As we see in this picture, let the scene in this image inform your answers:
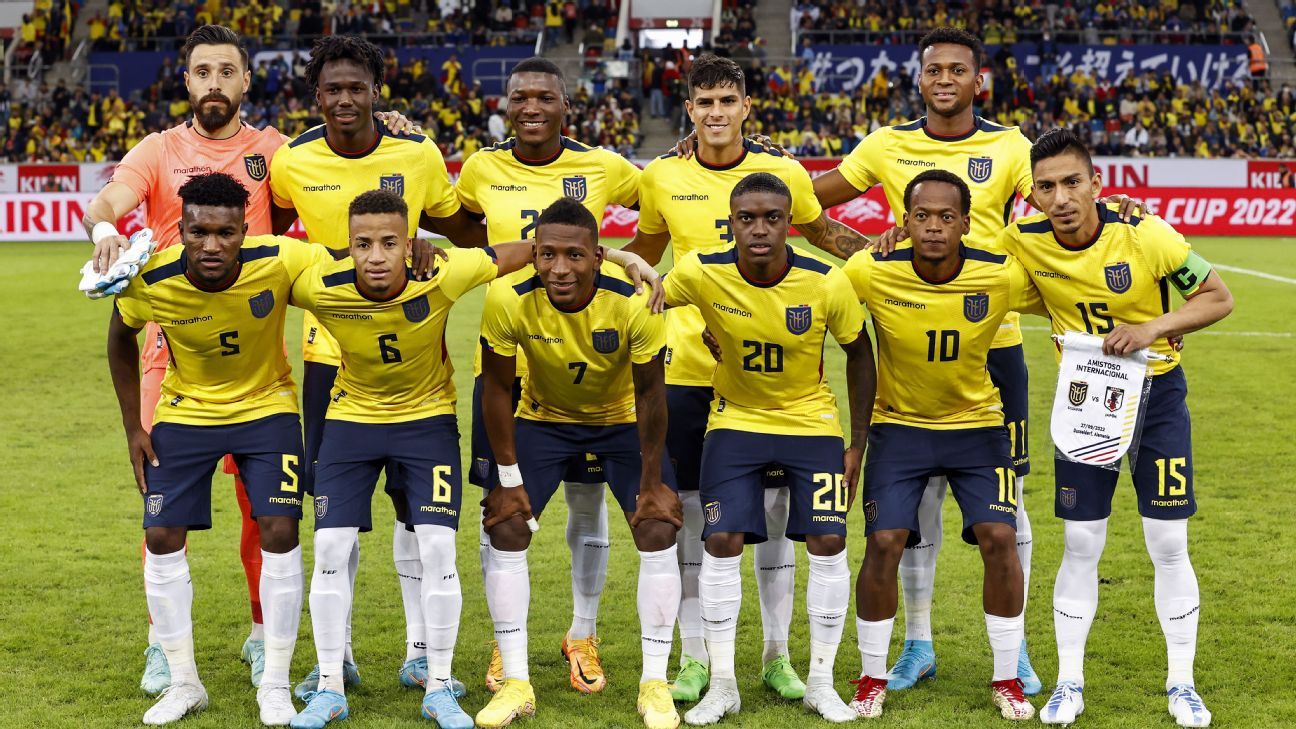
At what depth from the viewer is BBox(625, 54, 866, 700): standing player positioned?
20.4 ft

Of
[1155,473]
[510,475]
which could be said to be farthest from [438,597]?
[1155,473]

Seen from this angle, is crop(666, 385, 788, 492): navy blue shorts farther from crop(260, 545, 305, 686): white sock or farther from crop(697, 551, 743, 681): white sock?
crop(260, 545, 305, 686): white sock

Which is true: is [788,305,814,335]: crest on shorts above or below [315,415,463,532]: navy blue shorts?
above

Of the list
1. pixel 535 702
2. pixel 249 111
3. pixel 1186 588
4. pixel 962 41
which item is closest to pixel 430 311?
pixel 535 702

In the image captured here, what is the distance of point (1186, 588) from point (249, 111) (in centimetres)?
3238

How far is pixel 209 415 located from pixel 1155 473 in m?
3.96

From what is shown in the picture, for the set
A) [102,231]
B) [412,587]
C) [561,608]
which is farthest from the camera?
[561,608]

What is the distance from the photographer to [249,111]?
114 feet

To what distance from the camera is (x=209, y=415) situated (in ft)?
19.1

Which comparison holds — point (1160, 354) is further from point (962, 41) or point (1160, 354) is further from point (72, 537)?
point (72, 537)

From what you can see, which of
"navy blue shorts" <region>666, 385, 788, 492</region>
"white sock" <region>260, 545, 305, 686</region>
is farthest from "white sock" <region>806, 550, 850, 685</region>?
"white sock" <region>260, 545, 305, 686</region>

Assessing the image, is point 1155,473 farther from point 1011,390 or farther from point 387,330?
point 387,330

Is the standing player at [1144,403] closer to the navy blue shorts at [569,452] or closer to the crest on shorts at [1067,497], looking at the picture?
the crest on shorts at [1067,497]

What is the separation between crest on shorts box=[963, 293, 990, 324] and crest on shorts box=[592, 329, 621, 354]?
148cm
